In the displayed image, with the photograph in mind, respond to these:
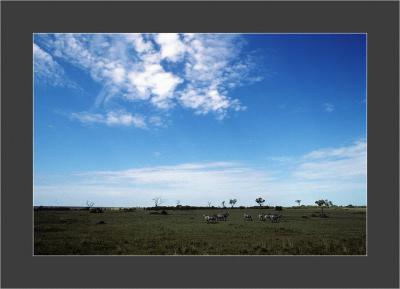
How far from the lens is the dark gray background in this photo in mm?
9016

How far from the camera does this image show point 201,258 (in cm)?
918

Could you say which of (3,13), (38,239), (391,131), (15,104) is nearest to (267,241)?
(391,131)

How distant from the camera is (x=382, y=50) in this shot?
9430mm

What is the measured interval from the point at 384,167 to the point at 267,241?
673 centimetres

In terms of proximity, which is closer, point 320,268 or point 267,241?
point 320,268

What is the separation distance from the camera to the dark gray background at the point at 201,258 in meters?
9.02

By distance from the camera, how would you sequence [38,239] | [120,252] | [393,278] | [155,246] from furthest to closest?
[38,239], [155,246], [120,252], [393,278]

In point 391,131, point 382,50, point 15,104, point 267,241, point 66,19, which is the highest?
point 66,19

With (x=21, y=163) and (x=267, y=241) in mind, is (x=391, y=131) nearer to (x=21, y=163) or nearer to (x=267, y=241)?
(x=267, y=241)

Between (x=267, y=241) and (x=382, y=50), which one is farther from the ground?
(x=382, y=50)

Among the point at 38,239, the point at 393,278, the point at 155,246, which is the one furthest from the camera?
the point at 38,239

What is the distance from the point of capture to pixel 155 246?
13031mm

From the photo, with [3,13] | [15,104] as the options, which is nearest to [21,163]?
[15,104]

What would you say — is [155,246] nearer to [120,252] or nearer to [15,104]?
[120,252]
